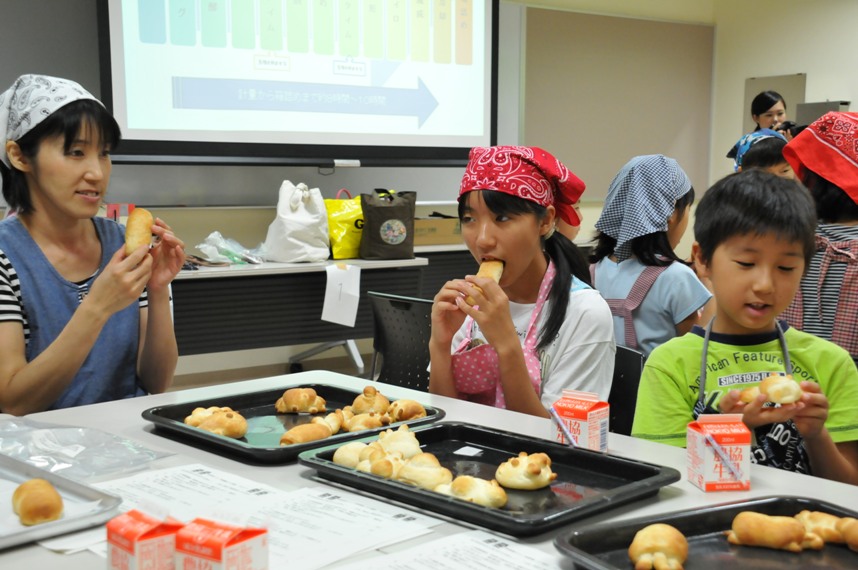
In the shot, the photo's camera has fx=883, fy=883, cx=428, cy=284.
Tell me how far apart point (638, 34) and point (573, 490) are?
637 centimetres

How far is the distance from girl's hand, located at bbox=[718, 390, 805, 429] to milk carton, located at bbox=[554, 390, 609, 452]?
0.57 feet

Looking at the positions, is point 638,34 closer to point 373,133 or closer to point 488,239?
point 373,133

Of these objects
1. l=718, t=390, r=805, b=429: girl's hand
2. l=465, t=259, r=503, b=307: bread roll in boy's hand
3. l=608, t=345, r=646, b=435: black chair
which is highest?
l=465, t=259, r=503, b=307: bread roll in boy's hand

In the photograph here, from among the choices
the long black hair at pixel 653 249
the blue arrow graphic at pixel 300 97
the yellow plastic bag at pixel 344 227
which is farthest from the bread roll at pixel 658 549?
the blue arrow graphic at pixel 300 97

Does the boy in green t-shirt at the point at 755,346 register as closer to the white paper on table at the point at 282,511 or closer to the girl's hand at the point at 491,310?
the girl's hand at the point at 491,310

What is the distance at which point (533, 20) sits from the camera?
6.32 metres

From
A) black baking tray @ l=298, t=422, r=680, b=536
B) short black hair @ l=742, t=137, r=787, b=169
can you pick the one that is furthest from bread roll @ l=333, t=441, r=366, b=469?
short black hair @ l=742, t=137, r=787, b=169

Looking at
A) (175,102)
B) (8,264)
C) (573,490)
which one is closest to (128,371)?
(8,264)

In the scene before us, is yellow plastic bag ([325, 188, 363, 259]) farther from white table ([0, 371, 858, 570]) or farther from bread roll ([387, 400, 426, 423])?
bread roll ([387, 400, 426, 423])

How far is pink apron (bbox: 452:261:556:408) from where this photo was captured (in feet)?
6.10

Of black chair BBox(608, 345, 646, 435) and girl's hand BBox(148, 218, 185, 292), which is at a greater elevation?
girl's hand BBox(148, 218, 185, 292)

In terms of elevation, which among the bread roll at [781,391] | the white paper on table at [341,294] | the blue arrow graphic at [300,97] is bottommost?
the white paper on table at [341,294]

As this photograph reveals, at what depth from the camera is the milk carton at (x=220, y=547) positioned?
791 mm

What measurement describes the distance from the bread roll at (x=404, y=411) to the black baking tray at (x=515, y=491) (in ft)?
0.37
